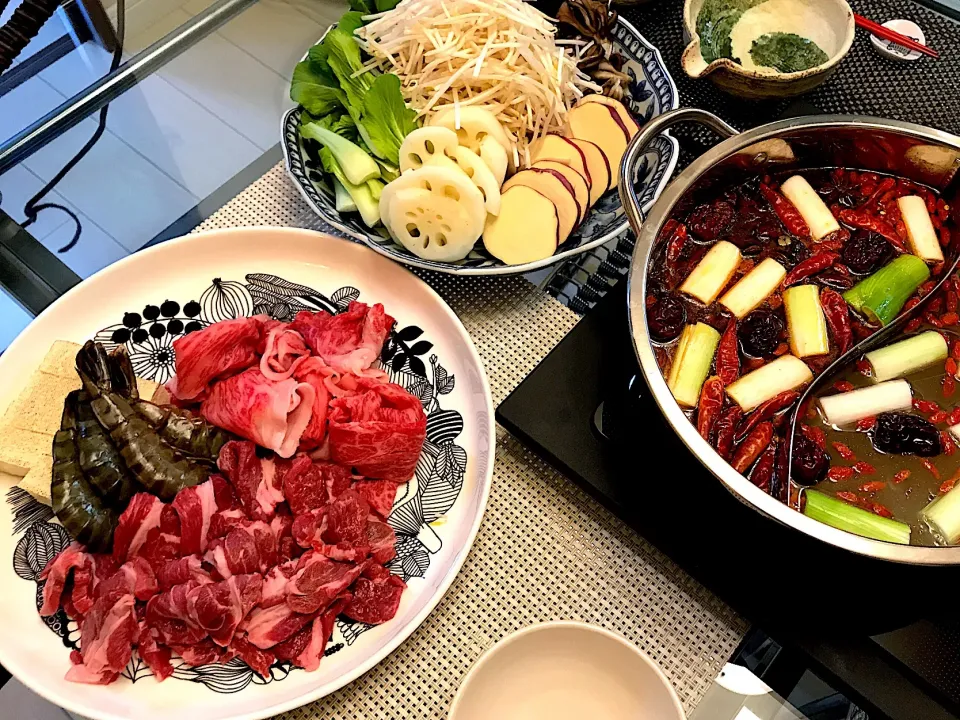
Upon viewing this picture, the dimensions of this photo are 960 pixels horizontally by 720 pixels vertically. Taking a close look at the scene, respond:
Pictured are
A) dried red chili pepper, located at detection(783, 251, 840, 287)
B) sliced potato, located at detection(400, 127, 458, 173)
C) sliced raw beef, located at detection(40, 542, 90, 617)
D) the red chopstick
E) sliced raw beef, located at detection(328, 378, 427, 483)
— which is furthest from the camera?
the red chopstick

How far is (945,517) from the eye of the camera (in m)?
1.29

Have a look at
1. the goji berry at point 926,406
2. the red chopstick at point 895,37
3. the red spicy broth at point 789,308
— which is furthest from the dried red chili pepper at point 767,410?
the red chopstick at point 895,37

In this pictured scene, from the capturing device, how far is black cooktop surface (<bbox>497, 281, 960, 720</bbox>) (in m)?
1.25

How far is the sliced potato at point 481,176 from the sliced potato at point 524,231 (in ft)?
0.12

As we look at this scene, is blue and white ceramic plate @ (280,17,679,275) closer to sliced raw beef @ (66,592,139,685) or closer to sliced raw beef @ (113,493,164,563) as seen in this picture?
→ sliced raw beef @ (113,493,164,563)

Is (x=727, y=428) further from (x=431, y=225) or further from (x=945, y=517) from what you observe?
(x=431, y=225)

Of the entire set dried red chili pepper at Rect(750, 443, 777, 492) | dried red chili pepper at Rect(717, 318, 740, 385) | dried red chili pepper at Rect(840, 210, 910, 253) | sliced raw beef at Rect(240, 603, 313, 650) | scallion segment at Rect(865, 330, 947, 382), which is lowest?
sliced raw beef at Rect(240, 603, 313, 650)

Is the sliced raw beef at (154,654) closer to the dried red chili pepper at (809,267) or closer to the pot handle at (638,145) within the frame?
the pot handle at (638,145)

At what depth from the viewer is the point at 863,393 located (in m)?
1.43

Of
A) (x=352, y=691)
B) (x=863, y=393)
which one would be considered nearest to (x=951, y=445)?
(x=863, y=393)

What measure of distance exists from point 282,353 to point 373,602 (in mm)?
553

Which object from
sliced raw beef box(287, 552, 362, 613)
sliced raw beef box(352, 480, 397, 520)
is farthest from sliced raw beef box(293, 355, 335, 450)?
sliced raw beef box(287, 552, 362, 613)

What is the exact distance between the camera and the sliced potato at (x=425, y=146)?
169cm

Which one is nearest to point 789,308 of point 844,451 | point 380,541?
point 844,451
